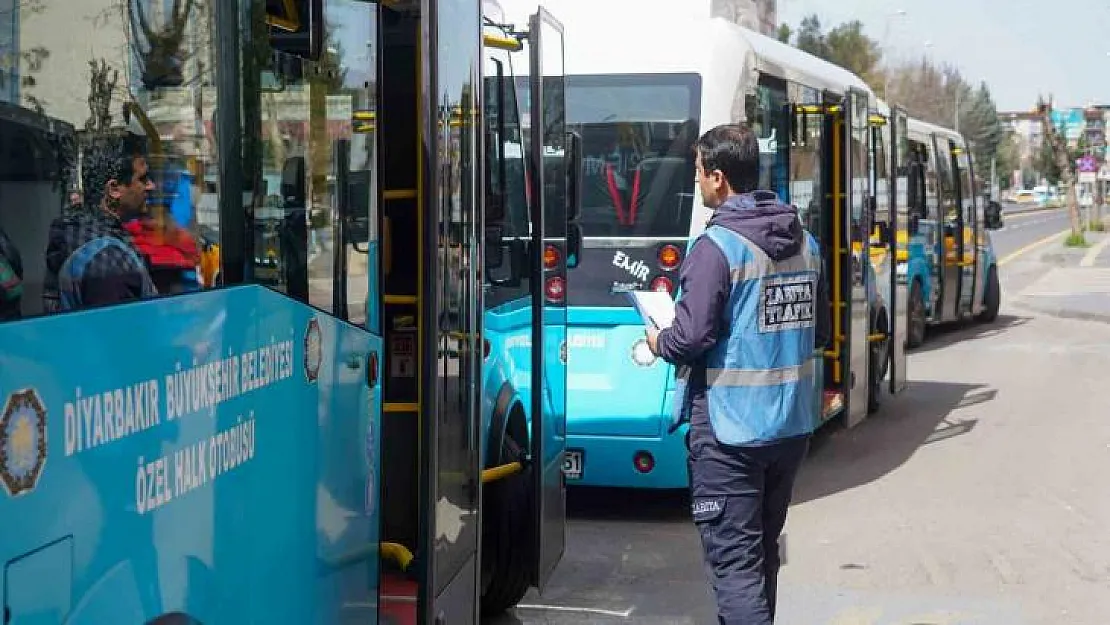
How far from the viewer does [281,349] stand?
349cm

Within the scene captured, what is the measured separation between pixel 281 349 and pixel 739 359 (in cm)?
200

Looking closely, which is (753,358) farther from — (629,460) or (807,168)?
(807,168)

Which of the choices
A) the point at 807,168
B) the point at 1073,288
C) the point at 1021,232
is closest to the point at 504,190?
the point at 807,168

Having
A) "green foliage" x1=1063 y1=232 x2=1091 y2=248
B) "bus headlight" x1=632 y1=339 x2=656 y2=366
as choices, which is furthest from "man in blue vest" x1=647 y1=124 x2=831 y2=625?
"green foliage" x1=1063 y1=232 x2=1091 y2=248

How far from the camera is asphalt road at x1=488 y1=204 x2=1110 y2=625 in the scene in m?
7.10

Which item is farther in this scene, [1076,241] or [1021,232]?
[1021,232]

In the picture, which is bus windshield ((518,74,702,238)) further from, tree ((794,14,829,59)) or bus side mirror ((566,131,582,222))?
tree ((794,14,829,59))

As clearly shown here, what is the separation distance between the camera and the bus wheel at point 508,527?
20.5 feet

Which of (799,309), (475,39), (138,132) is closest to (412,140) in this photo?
(475,39)

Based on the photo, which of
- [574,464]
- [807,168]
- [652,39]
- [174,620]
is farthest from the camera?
[807,168]

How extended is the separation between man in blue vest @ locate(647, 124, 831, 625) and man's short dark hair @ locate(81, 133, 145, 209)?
2505mm

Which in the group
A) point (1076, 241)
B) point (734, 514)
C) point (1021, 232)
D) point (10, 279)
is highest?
point (10, 279)

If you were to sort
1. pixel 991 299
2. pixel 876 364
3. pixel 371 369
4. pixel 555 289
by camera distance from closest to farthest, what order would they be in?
pixel 371 369, pixel 555 289, pixel 876 364, pixel 991 299

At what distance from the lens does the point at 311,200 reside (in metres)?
3.77
